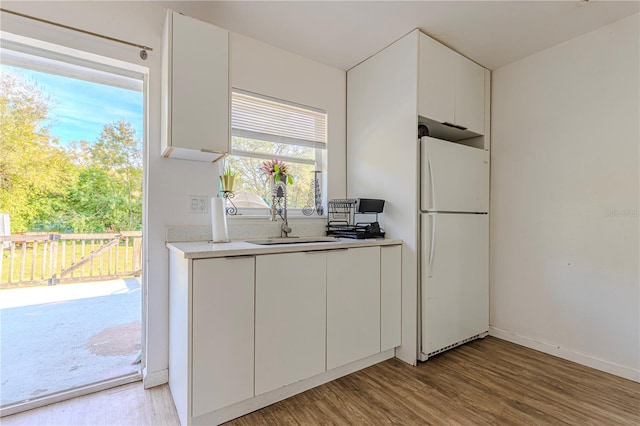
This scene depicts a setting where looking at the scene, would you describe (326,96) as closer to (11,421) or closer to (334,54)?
(334,54)

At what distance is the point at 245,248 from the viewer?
65.6 inches

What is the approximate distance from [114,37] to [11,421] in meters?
2.23

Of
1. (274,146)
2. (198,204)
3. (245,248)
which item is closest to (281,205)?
(274,146)

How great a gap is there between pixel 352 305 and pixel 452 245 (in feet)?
3.29

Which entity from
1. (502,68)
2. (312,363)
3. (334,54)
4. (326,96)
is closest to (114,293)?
(312,363)

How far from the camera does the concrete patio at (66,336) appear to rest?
1778mm

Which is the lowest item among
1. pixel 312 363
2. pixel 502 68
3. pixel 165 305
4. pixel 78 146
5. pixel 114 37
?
pixel 312 363

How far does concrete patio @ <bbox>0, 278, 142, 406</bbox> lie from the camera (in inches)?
70.0

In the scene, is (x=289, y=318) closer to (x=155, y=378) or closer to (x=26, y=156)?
(x=155, y=378)

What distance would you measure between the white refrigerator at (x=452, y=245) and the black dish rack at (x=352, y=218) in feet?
1.16

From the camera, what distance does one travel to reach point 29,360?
183cm

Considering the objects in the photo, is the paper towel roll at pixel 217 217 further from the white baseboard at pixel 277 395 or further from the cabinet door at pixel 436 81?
the cabinet door at pixel 436 81

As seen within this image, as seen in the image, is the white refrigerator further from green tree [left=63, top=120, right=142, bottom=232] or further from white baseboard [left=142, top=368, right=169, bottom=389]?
green tree [left=63, top=120, right=142, bottom=232]

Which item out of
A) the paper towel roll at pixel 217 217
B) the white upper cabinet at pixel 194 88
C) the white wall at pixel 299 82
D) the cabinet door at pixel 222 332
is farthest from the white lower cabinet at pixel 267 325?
the white wall at pixel 299 82
